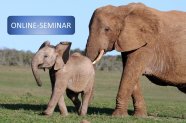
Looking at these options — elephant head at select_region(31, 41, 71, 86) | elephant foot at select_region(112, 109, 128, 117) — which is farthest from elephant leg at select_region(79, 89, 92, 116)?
elephant head at select_region(31, 41, 71, 86)

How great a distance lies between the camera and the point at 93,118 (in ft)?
47.7

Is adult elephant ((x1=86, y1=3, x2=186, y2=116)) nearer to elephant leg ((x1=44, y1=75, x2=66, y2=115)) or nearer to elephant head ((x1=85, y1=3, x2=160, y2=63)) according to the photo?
elephant head ((x1=85, y1=3, x2=160, y2=63))

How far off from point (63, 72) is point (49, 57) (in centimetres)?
37

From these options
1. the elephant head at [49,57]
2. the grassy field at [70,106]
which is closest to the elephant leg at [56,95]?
the grassy field at [70,106]

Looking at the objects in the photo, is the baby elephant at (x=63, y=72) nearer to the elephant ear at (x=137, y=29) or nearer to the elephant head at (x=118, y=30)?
the elephant head at (x=118, y=30)

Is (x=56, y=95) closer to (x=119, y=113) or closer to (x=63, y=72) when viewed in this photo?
(x=63, y=72)

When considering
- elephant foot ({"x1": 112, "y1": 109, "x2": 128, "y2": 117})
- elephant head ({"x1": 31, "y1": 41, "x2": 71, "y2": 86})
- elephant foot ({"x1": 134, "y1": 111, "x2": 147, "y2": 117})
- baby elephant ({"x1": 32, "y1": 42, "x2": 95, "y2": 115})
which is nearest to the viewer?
elephant head ({"x1": 31, "y1": 41, "x2": 71, "y2": 86})

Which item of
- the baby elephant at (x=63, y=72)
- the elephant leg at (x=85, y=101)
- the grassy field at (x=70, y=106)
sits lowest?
the grassy field at (x=70, y=106)

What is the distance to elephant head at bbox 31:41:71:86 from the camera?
1481 centimetres

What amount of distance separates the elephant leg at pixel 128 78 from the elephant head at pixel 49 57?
1491 millimetres

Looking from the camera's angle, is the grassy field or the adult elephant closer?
the grassy field

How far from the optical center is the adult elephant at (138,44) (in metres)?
16.3

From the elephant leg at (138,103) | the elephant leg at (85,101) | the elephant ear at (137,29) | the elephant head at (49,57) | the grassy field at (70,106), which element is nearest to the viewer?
the grassy field at (70,106)

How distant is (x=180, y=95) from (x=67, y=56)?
19126mm
